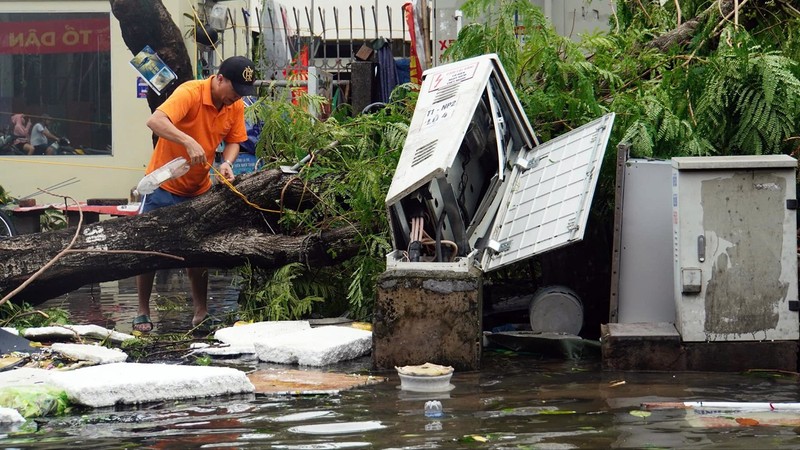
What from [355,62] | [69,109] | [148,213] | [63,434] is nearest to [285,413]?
[63,434]

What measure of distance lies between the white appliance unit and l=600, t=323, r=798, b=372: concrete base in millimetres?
795

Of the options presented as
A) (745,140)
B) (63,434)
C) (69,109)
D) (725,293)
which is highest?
(69,109)

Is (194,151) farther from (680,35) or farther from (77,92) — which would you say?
(77,92)

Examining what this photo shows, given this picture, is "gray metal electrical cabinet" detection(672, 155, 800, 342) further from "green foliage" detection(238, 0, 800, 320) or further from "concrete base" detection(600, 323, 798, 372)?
"green foliage" detection(238, 0, 800, 320)

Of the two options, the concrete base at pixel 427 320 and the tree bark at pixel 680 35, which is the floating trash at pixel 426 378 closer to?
the concrete base at pixel 427 320

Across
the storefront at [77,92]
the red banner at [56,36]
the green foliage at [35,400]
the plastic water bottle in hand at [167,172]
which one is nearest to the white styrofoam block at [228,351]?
the plastic water bottle in hand at [167,172]

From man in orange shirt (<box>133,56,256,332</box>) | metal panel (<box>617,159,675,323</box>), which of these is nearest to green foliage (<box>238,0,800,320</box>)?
metal panel (<box>617,159,675,323</box>)

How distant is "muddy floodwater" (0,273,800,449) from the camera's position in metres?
5.69

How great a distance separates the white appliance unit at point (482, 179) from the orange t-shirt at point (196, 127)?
1666mm

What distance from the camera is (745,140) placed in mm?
9016

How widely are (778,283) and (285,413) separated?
3.29 m

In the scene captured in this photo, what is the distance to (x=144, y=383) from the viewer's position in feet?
22.3

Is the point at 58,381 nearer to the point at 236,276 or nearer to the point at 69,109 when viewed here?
the point at 236,276

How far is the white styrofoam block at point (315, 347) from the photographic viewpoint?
8.18 m
